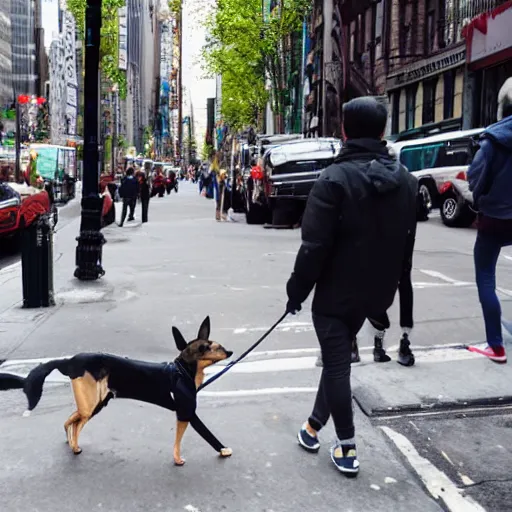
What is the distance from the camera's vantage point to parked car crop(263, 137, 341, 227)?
64.1 ft

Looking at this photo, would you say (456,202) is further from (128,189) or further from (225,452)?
(225,452)

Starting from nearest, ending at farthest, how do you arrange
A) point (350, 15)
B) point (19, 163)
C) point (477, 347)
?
point (477, 347) < point (19, 163) < point (350, 15)

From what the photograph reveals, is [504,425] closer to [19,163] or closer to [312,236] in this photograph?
[312,236]

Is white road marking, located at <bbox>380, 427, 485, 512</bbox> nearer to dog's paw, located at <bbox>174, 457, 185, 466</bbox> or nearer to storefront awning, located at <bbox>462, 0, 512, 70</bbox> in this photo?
dog's paw, located at <bbox>174, 457, 185, 466</bbox>

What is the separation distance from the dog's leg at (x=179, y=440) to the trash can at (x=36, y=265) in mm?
4796

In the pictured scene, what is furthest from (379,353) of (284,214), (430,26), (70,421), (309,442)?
(430,26)

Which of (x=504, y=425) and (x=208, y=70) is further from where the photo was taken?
(x=208, y=70)

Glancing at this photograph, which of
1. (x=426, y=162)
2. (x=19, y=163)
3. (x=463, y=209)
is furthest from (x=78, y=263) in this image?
(x=19, y=163)

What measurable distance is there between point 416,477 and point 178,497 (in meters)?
1.20

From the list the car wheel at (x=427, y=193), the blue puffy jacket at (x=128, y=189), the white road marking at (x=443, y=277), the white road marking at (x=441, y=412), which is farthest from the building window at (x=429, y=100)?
the white road marking at (x=441, y=412)

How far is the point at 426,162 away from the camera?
20922mm

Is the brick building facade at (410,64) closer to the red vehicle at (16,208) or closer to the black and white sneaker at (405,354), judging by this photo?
the red vehicle at (16,208)

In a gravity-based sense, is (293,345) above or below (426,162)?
below

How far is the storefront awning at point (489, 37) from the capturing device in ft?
81.0
